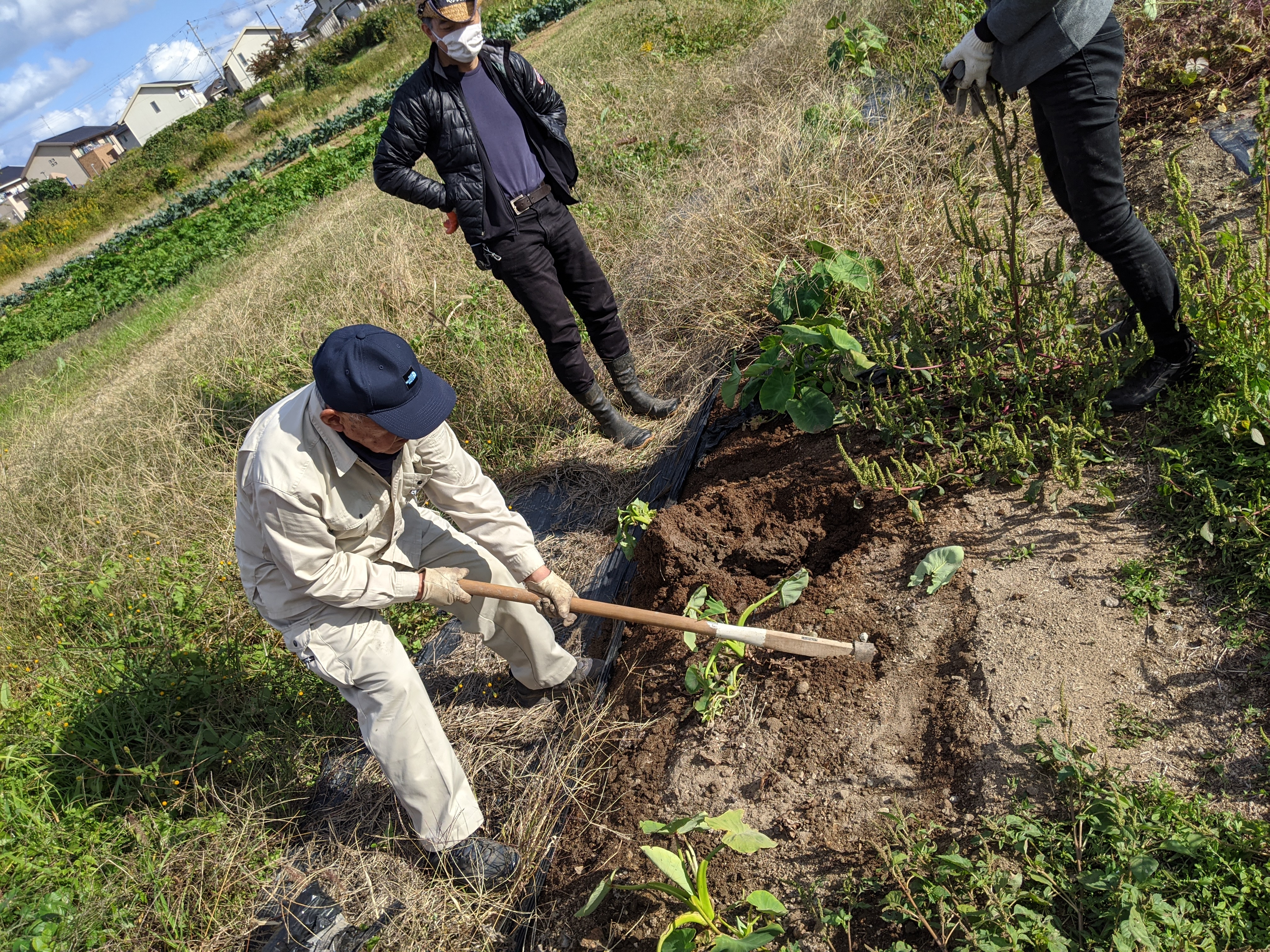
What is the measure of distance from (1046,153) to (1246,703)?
65.3 inches

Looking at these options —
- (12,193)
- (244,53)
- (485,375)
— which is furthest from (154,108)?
(485,375)

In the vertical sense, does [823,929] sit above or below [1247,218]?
below

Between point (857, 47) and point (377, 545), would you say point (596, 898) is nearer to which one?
point (377, 545)

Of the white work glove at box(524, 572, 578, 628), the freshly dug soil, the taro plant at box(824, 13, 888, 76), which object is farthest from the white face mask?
the taro plant at box(824, 13, 888, 76)

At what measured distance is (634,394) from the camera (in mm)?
3980

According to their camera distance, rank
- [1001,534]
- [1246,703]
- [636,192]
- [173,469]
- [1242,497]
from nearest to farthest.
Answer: [1246,703] < [1242,497] < [1001,534] < [173,469] < [636,192]

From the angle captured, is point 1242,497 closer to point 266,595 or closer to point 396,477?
point 396,477

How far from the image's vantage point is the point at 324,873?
2.61 metres

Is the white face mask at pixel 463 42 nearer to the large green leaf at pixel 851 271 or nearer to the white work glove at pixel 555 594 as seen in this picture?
the large green leaf at pixel 851 271

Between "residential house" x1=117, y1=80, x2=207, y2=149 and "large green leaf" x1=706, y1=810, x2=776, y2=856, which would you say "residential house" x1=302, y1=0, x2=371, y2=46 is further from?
"large green leaf" x1=706, y1=810, x2=776, y2=856

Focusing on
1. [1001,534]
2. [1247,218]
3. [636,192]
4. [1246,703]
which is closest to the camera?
[1246,703]

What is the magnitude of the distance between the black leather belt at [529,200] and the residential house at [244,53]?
72936 mm

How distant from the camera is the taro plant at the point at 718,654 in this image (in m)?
2.42

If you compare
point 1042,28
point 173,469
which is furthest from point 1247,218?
point 173,469
